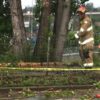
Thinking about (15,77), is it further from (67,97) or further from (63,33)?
(63,33)

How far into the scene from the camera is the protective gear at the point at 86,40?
12.8 meters

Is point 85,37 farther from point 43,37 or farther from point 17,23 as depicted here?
point 17,23

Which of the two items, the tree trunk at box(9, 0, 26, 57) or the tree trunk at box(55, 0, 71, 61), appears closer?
the tree trunk at box(9, 0, 26, 57)

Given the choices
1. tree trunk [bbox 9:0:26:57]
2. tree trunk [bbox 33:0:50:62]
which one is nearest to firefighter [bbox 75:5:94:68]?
tree trunk [bbox 33:0:50:62]

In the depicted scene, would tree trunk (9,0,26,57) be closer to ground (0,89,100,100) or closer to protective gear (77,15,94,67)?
protective gear (77,15,94,67)

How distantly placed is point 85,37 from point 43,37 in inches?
79.6

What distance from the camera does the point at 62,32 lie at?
1517 cm

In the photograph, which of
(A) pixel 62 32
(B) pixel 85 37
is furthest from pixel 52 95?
(A) pixel 62 32

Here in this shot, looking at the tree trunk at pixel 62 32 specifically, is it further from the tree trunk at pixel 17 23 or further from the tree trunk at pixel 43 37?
the tree trunk at pixel 17 23

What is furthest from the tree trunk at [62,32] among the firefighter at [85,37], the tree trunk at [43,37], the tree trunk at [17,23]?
the firefighter at [85,37]

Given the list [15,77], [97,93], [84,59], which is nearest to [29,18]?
[84,59]

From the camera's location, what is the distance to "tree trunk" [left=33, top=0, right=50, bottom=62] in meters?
14.4

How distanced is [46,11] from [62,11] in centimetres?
61

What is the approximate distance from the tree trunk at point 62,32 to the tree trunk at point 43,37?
53cm
